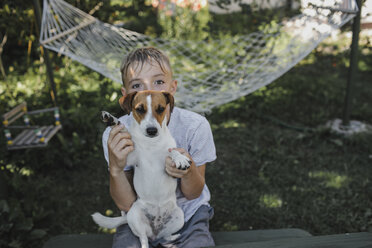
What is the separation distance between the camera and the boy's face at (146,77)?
4.81ft

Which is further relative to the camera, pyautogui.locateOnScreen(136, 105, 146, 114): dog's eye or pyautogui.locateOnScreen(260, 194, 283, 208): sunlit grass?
pyautogui.locateOnScreen(260, 194, 283, 208): sunlit grass

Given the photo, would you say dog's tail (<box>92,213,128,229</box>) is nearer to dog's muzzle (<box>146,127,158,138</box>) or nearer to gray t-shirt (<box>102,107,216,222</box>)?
gray t-shirt (<box>102,107,216,222</box>)

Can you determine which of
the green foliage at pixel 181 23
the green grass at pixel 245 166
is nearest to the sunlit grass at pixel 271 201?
the green grass at pixel 245 166

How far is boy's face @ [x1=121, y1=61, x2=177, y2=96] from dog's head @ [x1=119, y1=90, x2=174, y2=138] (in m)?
0.32

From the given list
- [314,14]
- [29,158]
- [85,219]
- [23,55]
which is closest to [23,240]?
[85,219]

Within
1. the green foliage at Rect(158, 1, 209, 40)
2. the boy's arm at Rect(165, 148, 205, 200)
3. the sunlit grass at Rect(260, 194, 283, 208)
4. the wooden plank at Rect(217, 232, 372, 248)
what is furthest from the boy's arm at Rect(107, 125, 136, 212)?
the green foliage at Rect(158, 1, 209, 40)

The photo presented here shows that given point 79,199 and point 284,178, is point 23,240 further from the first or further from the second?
point 284,178

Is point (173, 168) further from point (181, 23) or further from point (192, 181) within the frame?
point (181, 23)

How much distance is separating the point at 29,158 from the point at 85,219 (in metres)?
1.00

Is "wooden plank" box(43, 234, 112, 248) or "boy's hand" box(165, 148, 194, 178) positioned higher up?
"boy's hand" box(165, 148, 194, 178)

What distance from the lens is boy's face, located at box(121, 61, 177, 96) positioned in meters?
1.47

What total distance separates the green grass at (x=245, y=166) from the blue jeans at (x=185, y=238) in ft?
3.74

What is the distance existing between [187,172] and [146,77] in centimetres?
48

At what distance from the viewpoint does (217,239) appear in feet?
5.74
